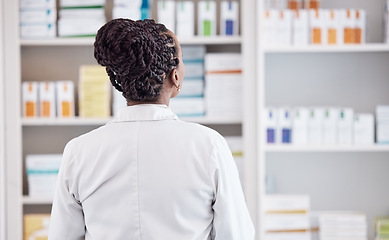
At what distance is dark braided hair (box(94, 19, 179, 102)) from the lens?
1129mm

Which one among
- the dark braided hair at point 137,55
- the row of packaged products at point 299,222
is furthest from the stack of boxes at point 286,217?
the dark braided hair at point 137,55

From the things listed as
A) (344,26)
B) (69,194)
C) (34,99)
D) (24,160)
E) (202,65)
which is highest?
Answer: (344,26)

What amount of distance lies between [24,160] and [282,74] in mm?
1611

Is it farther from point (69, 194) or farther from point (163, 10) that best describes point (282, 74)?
point (69, 194)

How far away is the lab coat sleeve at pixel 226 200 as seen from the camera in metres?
1.14

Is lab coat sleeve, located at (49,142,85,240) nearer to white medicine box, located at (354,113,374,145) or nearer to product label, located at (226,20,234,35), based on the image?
product label, located at (226,20,234,35)

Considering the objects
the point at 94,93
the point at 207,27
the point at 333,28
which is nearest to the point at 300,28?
the point at 333,28

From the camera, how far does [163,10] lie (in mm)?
2768

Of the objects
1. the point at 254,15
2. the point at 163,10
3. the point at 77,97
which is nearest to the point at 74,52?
the point at 77,97

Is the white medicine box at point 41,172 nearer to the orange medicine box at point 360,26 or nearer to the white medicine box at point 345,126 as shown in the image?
the white medicine box at point 345,126

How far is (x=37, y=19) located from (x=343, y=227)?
2.00 meters

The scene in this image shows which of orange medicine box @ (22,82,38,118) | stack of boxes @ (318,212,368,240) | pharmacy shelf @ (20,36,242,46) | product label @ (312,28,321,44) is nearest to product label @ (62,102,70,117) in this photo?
orange medicine box @ (22,82,38,118)

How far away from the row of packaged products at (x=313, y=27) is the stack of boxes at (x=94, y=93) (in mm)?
893

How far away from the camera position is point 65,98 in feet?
9.20
